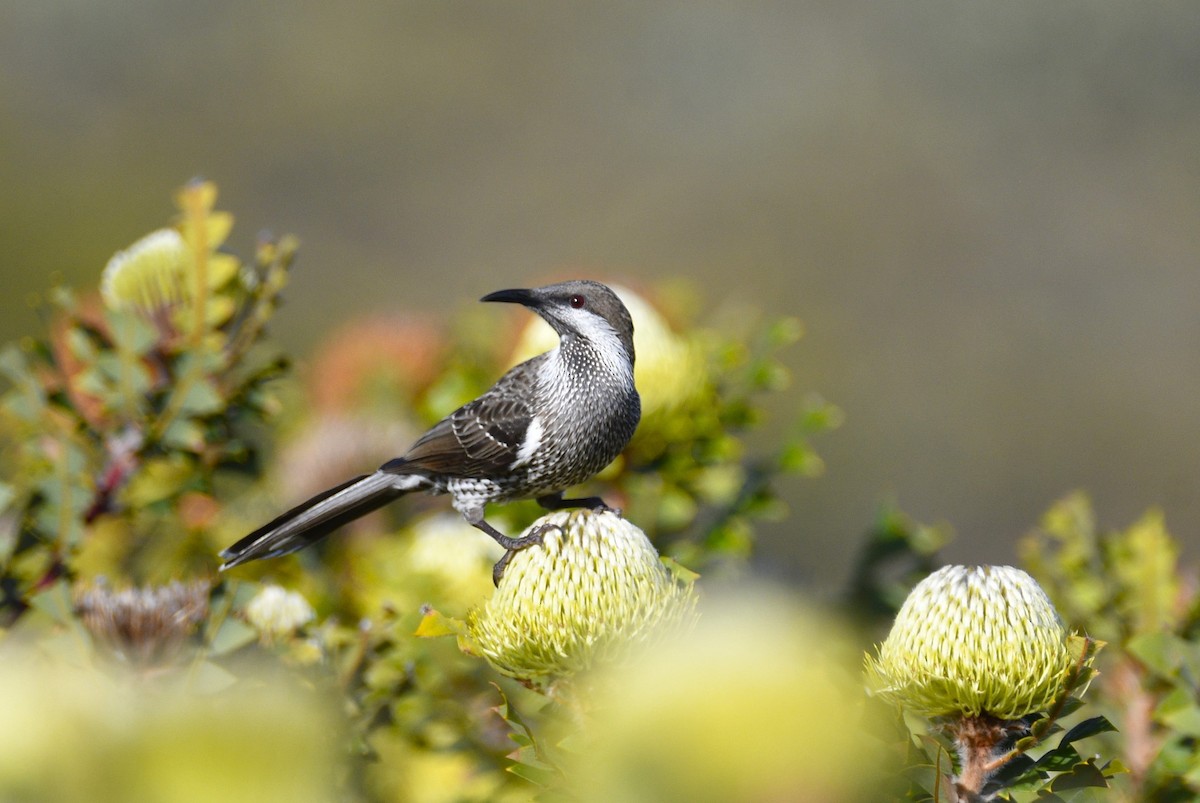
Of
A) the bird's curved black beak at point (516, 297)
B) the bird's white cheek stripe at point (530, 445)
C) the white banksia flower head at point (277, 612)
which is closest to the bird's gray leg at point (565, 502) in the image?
the bird's white cheek stripe at point (530, 445)

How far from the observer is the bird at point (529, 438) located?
185 cm

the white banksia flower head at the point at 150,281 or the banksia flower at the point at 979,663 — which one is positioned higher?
the white banksia flower head at the point at 150,281

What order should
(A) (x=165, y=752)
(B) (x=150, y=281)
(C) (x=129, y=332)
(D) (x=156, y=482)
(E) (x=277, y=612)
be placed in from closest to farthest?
1. (A) (x=165, y=752)
2. (E) (x=277, y=612)
3. (C) (x=129, y=332)
4. (B) (x=150, y=281)
5. (D) (x=156, y=482)

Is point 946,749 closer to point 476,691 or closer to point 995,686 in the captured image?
point 995,686

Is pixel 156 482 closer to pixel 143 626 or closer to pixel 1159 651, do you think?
pixel 143 626

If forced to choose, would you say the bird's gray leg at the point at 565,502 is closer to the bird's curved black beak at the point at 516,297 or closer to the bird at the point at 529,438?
the bird at the point at 529,438

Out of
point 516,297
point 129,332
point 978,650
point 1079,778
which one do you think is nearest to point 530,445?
point 516,297

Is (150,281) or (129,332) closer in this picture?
(129,332)

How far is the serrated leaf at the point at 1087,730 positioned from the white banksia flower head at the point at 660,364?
98 cm

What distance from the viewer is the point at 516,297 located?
77.9 inches

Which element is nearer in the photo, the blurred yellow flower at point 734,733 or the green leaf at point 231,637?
the blurred yellow flower at point 734,733

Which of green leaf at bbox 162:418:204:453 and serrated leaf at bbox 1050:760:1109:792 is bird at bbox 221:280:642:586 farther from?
serrated leaf at bbox 1050:760:1109:792

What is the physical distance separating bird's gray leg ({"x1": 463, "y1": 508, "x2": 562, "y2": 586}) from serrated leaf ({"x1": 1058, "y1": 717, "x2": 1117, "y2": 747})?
25.0 inches

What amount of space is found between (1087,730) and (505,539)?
88 cm
